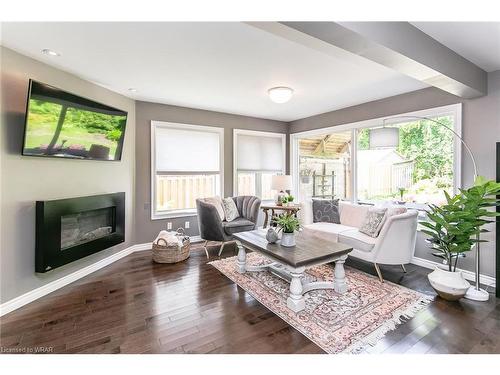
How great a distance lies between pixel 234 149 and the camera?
5.05 meters

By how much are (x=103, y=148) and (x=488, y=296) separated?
16.1 ft

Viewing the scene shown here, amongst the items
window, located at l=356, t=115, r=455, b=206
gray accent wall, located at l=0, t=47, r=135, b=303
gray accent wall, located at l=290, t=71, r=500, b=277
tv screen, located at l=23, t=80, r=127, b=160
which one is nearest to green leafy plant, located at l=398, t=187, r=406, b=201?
window, located at l=356, t=115, r=455, b=206

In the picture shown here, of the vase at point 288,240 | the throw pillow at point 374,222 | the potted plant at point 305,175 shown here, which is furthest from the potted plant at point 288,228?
the potted plant at point 305,175

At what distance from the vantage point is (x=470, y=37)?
212 cm

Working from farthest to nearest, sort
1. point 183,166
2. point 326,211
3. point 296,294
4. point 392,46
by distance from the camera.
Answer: point 183,166, point 326,211, point 296,294, point 392,46

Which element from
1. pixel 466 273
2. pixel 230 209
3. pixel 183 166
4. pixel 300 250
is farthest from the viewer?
pixel 183 166

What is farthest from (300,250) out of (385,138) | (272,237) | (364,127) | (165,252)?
(364,127)

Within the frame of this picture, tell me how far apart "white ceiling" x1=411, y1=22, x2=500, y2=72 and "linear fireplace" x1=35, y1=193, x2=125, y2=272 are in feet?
12.8

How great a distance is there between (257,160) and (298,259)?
3452mm

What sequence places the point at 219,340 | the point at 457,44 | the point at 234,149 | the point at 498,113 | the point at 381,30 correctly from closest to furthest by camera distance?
the point at 381,30, the point at 219,340, the point at 457,44, the point at 498,113, the point at 234,149

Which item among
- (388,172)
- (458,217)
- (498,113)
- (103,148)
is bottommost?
(458,217)

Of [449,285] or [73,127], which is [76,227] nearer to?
[73,127]
